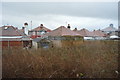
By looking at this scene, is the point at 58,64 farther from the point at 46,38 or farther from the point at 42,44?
the point at 46,38

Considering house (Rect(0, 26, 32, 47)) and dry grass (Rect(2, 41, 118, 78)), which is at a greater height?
house (Rect(0, 26, 32, 47))

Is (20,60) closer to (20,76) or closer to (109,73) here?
(20,76)

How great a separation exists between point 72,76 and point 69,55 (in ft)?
2.00

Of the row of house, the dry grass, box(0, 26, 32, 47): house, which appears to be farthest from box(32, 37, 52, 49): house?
the dry grass

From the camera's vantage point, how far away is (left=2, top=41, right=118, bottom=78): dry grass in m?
2.31

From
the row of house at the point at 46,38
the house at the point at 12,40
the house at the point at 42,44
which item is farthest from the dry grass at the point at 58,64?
the house at the point at 42,44

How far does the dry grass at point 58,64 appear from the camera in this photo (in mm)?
2309

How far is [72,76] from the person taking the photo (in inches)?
89.7

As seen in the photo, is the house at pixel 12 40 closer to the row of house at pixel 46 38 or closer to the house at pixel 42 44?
the row of house at pixel 46 38

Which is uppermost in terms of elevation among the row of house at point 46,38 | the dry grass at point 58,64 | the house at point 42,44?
the row of house at point 46,38

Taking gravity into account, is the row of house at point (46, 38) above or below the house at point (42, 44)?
above

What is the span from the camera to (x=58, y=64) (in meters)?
2.45

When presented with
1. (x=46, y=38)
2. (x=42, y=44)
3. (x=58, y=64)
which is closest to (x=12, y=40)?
(x=46, y=38)

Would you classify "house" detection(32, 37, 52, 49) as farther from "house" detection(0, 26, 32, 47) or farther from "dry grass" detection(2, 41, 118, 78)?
"dry grass" detection(2, 41, 118, 78)
